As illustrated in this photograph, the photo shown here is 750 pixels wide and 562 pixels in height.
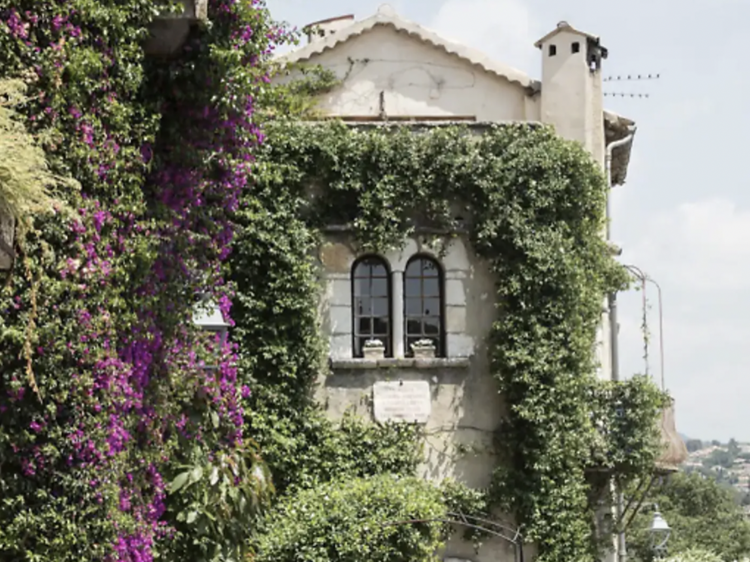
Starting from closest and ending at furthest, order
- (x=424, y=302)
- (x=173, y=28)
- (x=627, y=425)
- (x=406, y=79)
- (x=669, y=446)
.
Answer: (x=173, y=28) → (x=627, y=425) → (x=424, y=302) → (x=669, y=446) → (x=406, y=79)

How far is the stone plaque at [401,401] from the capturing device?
23266 millimetres

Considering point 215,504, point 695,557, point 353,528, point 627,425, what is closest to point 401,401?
point 353,528

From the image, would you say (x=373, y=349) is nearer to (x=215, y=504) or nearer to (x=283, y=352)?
(x=283, y=352)

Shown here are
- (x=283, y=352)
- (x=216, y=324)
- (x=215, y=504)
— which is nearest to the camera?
(x=215, y=504)

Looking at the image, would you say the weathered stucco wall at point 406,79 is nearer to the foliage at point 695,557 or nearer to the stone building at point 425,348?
the stone building at point 425,348

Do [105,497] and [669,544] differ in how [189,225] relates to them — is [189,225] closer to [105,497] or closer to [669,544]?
[105,497]

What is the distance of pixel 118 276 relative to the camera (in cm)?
1280

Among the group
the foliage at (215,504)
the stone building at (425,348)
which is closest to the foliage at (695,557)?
the stone building at (425,348)

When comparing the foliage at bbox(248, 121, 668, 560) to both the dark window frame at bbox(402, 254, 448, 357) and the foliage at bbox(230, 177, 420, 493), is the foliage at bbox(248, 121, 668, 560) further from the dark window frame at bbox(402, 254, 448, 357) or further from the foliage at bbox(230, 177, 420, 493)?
the dark window frame at bbox(402, 254, 448, 357)

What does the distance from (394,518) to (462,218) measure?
486 centimetres

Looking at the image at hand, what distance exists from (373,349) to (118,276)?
1084 cm

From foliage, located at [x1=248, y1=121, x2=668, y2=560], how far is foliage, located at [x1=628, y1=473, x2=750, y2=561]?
30986mm

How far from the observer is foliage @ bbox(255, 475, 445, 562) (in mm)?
21109

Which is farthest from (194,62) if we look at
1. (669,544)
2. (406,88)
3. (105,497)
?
(669,544)
